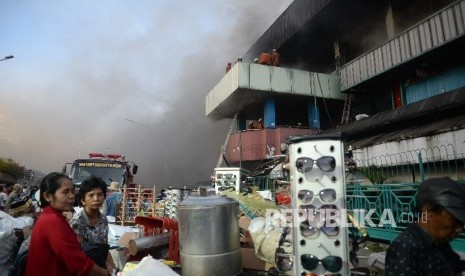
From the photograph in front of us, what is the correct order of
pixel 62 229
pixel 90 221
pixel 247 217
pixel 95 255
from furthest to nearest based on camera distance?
pixel 247 217 < pixel 90 221 < pixel 95 255 < pixel 62 229

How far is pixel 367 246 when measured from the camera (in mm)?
6953

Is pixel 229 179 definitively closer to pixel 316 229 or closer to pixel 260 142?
pixel 316 229

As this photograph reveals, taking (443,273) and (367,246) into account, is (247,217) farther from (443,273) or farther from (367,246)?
(443,273)

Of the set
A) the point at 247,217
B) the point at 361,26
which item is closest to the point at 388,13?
the point at 361,26

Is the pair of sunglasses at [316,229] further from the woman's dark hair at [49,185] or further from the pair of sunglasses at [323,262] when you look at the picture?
the woman's dark hair at [49,185]

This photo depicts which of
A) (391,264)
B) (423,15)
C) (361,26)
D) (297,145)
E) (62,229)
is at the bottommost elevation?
(391,264)

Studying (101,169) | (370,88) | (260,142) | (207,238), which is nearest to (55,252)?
(207,238)

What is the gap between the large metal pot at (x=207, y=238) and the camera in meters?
4.30

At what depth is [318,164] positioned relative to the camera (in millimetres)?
3059

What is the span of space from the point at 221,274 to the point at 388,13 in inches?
557

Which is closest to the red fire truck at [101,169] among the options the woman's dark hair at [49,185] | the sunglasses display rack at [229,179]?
the sunglasses display rack at [229,179]

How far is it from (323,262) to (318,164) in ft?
3.15

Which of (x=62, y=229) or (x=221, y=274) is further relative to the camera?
(x=221, y=274)

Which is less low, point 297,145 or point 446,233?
point 297,145
